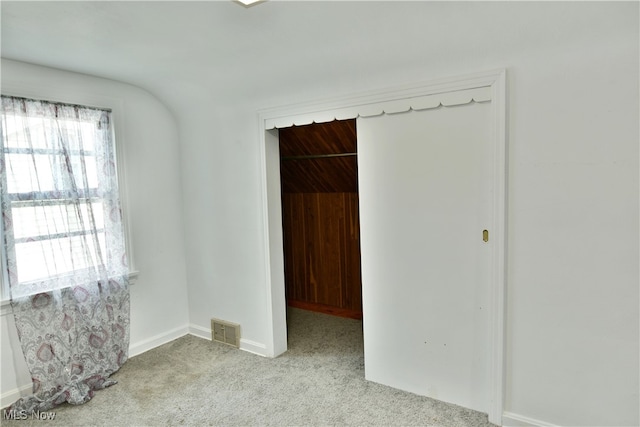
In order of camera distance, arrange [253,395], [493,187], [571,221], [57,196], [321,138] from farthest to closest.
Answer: [321,138]
[57,196]
[253,395]
[493,187]
[571,221]

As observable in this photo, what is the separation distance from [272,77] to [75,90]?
1405mm

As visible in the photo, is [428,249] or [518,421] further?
[428,249]

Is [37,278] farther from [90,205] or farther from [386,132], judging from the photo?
[386,132]

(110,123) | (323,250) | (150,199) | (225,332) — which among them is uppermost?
(110,123)

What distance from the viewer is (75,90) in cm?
277

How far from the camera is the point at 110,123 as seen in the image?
2994mm

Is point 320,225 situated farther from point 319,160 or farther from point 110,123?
point 110,123

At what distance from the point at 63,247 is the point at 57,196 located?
35 cm

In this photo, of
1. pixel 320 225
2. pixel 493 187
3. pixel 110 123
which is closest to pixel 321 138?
pixel 320 225

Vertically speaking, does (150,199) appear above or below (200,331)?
above

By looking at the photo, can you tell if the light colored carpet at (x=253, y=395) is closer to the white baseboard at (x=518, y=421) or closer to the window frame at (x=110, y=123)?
the white baseboard at (x=518, y=421)

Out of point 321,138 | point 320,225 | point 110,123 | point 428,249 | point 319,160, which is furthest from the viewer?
point 320,225

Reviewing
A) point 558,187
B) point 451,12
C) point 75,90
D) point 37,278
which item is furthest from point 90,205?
point 558,187

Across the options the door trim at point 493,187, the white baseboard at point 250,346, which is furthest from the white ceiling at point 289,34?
the white baseboard at point 250,346
